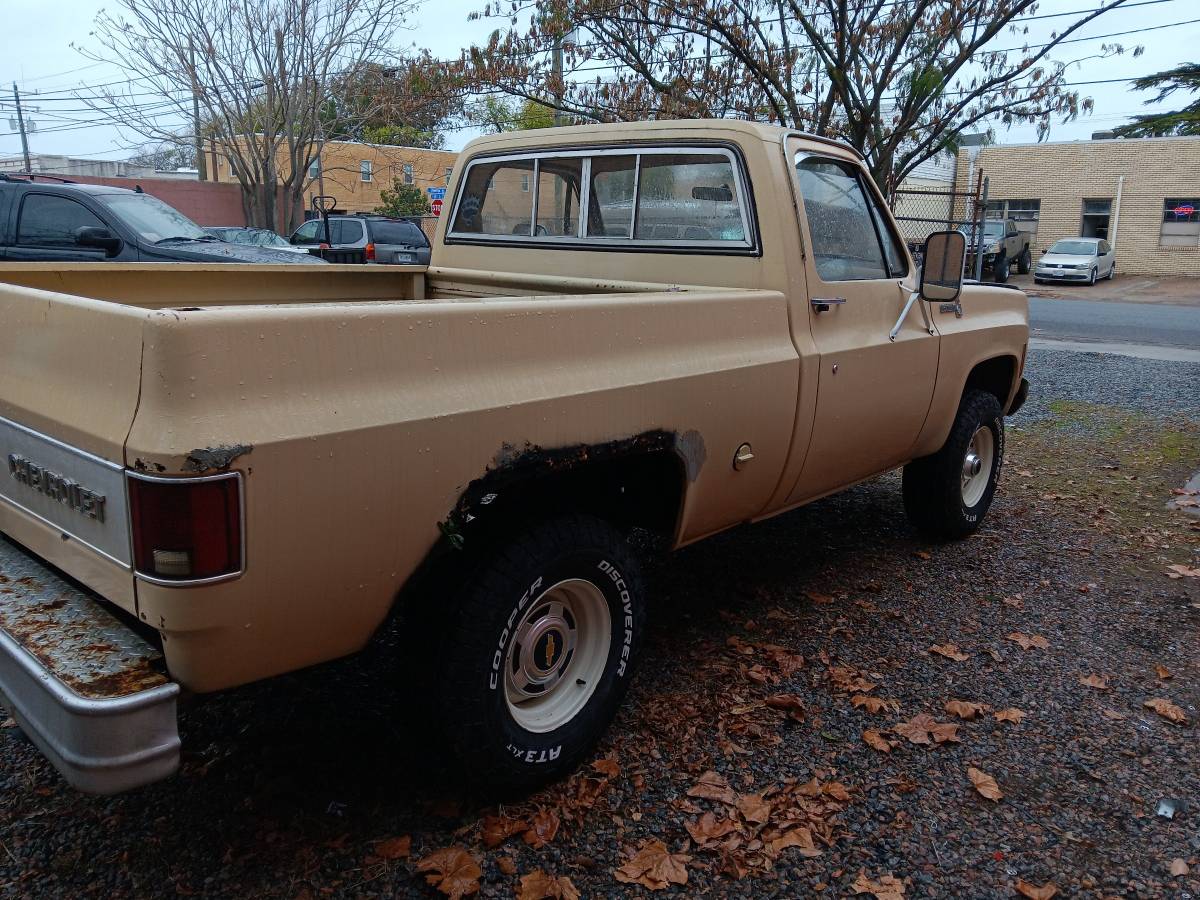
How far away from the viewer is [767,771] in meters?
3.11

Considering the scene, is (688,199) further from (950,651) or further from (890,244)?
(950,651)

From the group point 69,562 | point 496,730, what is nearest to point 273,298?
point 69,562

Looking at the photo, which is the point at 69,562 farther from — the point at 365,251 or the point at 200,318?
the point at 365,251

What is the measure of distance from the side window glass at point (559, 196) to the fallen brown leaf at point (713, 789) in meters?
2.39

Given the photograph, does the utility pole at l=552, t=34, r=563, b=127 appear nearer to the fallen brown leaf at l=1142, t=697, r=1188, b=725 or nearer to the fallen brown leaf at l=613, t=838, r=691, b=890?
the fallen brown leaf at l=1142, t=697, r=1188, b=725

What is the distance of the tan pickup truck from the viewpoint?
6.68 ft

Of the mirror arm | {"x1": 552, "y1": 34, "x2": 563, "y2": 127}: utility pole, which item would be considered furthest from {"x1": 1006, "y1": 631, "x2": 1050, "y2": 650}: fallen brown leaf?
{"x1": 552, "y1": 34, "x2": 563, "y2": 127}: utility pole

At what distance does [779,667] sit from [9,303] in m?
2.82

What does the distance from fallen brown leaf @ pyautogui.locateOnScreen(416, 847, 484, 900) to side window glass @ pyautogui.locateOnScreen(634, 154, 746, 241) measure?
238 centimetres

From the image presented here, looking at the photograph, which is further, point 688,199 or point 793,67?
point 793,67

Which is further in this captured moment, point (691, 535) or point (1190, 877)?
point (691, 535)

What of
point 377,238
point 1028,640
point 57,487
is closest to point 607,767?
point 57,487

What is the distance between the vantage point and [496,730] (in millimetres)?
2695

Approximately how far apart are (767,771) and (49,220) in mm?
9428
